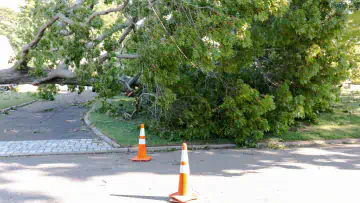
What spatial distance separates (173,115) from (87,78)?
3.35 metres

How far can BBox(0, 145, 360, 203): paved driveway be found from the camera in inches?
218

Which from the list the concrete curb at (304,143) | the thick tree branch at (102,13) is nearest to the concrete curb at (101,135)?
the thick tree branch at (102,13)

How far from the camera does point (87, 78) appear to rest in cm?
1201

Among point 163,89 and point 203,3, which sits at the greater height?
point 203,3

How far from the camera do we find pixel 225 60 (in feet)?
32.0

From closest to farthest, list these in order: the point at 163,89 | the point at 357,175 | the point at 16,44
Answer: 1. the point at 357,175
2. the point at 163,89
3. the point at 16,44

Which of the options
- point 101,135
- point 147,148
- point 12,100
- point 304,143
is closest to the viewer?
point 147,148

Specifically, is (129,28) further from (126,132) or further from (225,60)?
(225,60)

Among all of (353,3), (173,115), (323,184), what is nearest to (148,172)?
(323,184)

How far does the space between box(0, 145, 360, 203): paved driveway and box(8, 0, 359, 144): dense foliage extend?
1603mm

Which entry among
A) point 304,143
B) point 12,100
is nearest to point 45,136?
point 304,143

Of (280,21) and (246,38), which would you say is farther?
(280,21)

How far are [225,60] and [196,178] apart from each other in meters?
4.16

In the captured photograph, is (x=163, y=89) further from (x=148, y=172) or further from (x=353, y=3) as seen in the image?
(x=353, y=3)
